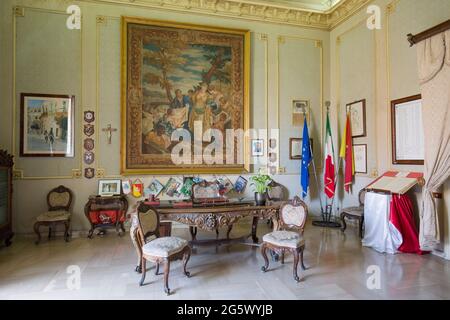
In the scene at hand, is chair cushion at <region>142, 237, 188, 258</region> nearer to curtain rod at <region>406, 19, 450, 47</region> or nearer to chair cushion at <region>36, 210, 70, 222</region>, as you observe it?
chair cushion at <region>36, 210, 70, 222</region>

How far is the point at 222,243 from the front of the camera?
460cm

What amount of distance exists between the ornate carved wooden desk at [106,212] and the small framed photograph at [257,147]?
10.7 feet

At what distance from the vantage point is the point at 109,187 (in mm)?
5879

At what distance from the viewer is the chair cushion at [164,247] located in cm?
324

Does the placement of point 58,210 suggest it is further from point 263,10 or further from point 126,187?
point 263,10

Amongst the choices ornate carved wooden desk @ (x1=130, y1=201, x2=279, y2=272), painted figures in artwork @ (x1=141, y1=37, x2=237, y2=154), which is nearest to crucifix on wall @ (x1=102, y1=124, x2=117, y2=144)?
painted figures in artwork @ (x1=141, y1=37, x2=237, y2=154)

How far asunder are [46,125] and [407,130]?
7.16m

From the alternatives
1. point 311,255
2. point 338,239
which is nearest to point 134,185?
point 311,255

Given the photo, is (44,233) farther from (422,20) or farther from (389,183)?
(422,20)

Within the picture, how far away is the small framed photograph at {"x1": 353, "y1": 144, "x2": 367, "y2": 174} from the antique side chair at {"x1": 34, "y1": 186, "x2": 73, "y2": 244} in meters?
6.36

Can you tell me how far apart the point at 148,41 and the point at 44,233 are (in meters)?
4.70

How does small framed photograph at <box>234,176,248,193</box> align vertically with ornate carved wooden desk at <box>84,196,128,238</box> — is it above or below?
above

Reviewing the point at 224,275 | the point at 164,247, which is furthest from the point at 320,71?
the point at 164,247

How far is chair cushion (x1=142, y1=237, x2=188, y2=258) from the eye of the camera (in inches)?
127
